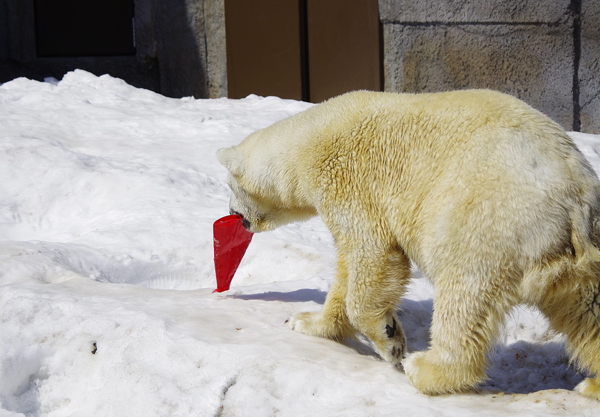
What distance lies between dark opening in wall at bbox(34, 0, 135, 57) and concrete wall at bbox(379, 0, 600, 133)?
150 inches

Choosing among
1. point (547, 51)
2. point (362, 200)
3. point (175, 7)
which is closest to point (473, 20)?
point (547, 51)

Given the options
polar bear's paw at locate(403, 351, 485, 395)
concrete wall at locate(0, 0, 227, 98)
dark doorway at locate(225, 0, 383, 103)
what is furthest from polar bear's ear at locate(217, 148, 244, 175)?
concrete wall at locate(0, 0, 227, 98)

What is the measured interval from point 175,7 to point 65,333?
620 centimetres

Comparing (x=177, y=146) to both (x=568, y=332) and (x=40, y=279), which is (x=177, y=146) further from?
(x=568, y=332)

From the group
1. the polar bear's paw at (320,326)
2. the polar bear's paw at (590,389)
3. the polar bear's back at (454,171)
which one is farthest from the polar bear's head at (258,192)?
the polar bear's paw at (590,389)

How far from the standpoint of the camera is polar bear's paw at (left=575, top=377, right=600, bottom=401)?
6.57 feet

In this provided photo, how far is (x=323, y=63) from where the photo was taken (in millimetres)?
7312

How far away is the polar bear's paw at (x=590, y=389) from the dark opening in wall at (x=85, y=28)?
7830mm

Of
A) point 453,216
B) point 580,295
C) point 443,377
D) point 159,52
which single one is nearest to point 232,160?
point 453,216

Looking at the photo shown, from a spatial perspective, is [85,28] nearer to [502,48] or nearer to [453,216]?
[502,48]

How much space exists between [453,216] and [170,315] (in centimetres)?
130

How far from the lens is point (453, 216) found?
202cm

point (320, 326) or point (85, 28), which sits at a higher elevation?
point (85, 28)

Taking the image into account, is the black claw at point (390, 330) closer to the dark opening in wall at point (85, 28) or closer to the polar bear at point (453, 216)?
the polar bear at point (453, 216)
